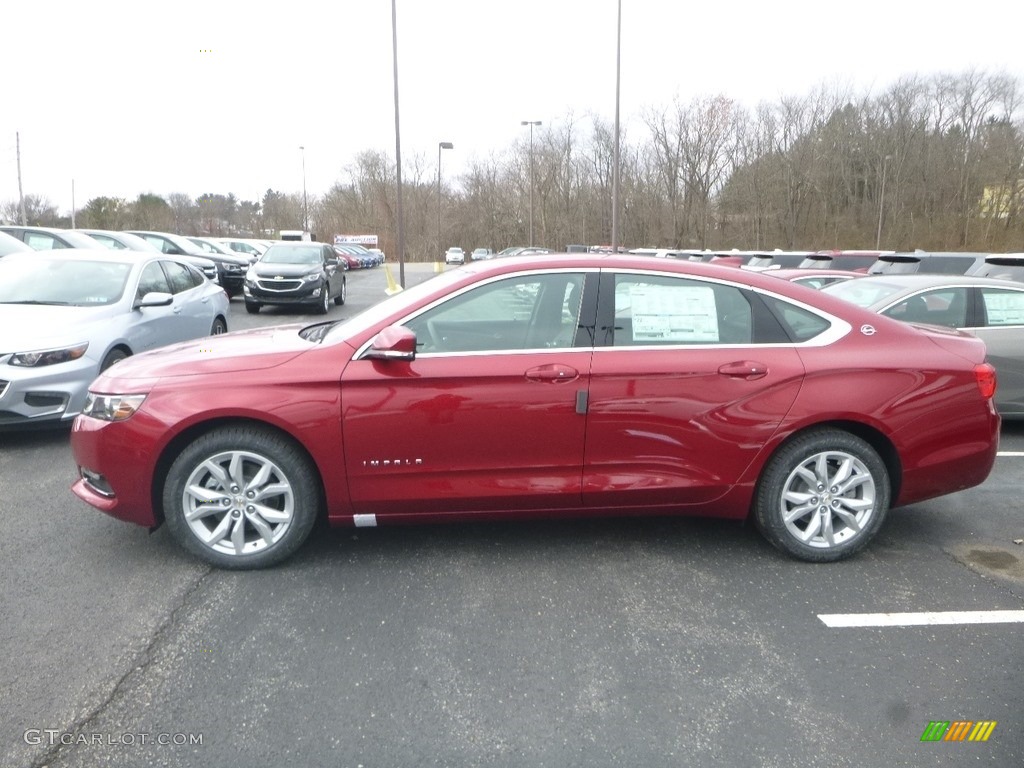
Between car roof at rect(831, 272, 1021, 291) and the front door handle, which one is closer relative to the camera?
the front door handle

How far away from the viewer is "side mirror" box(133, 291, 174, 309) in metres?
7.29

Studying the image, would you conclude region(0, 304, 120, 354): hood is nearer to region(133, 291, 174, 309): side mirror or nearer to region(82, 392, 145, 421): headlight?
region(133, 291, 174, 309): side mirror

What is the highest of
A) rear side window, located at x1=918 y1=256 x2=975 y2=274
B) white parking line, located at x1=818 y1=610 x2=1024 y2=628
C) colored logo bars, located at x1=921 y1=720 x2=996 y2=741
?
rear side window, located at x1=918 y1=256 x2=975 y2=274

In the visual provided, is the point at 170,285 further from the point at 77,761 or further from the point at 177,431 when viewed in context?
the point at 77,761

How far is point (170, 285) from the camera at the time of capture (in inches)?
334

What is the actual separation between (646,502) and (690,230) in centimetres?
5697

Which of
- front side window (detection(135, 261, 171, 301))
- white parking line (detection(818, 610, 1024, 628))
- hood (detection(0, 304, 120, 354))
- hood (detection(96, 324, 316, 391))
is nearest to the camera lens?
white parking line (detection(818, 610, 1024, 628))

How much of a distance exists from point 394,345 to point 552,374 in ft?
2.56

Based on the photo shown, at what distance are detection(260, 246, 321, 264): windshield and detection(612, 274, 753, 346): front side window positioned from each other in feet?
49.4

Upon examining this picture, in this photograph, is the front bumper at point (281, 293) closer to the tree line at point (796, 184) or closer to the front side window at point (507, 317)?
the front side window at point (507, 317)

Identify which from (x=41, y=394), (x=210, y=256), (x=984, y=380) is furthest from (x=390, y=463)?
(x=210, y=256)

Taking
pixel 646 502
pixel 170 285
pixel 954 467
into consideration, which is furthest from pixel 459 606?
pixel 170 285

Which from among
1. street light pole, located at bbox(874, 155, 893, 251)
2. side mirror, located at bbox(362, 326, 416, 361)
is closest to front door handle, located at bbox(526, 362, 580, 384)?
side mirror, located at bbox(362, 326, 416, 361)

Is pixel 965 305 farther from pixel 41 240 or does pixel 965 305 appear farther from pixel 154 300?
pixel 41 240
